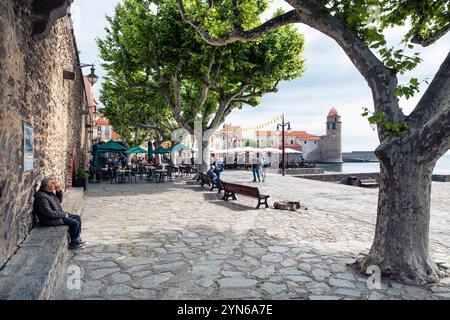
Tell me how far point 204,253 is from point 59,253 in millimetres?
2343

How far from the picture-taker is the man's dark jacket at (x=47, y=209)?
528 centimetres

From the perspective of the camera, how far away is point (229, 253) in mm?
5461

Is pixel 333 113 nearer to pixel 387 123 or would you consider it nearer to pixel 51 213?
pixel 387 123

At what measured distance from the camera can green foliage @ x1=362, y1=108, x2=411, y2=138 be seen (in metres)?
4.46

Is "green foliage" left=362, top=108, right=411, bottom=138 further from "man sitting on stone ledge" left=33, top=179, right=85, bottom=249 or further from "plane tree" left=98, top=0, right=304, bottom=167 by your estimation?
"plane tree" left=98, top=0, right=304, bottom=167

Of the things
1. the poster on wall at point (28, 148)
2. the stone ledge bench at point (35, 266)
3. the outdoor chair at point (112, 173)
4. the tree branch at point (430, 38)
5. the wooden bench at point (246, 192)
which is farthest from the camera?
the outdoor chair at point (112, 173)

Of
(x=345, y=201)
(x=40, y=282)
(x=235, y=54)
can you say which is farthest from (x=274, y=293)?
(x=235, y=54)

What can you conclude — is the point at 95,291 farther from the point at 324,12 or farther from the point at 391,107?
the point at 324,12

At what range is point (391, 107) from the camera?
15.3 feet

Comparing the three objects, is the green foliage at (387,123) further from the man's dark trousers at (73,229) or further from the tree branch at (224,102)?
the tree branch at (224,102)

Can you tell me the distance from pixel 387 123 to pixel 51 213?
5.78m

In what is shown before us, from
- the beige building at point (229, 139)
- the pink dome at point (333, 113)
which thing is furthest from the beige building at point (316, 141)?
the beige building at point (229, 139)

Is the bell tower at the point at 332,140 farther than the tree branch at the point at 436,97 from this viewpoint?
Yes

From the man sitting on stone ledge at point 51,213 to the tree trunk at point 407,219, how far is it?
17.2ft
